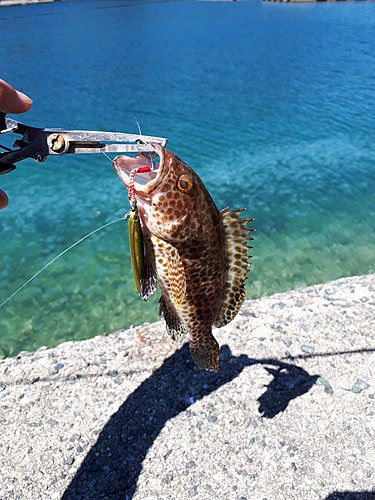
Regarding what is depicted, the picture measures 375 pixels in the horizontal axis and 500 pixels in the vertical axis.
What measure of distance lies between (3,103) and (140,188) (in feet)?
4.07

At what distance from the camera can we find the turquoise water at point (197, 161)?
34.6 ft

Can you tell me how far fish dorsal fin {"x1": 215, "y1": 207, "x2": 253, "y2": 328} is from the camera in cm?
355

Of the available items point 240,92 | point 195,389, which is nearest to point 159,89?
point 240,92

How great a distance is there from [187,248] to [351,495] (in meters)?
4.45

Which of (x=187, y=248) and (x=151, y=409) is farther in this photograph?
(x=151, y=409)

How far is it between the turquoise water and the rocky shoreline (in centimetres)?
183

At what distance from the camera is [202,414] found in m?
6.59

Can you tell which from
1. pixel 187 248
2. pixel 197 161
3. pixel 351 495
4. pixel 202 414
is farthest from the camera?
pixel 197 161

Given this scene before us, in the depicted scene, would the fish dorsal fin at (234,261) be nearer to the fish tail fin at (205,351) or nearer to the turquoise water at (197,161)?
the fish tail fin at (205,351)

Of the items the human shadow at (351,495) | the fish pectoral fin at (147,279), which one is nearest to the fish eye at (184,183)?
the fish pectoral fin at (147,279)

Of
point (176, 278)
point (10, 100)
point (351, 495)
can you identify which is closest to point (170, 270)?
point (176, 278)

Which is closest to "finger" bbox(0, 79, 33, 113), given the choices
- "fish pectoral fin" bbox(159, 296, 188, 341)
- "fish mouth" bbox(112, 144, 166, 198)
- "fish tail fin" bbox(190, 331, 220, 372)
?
"fish mouth" bbox(112, 144, 166, 198)

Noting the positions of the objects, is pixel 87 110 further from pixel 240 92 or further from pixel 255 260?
pixel 255 260

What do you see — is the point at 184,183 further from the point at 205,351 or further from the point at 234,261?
the point at 205,351
